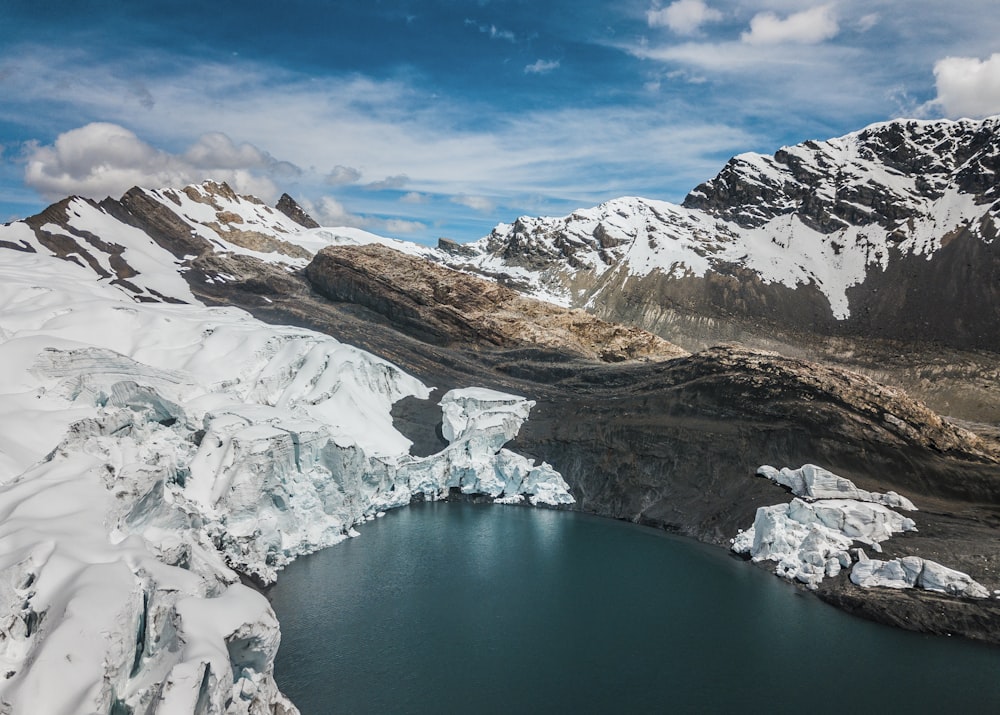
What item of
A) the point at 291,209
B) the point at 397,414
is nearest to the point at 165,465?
the point at 397,414

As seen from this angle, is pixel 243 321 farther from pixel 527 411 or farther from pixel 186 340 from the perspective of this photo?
pixel 527 411

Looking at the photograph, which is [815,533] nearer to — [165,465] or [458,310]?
[165,465]

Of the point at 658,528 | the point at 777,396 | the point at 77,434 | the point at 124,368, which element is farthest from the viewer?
the point at 777,396

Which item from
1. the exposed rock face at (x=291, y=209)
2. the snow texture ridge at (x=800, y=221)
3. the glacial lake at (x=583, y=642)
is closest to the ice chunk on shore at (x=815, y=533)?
the glacial lake at (x=583, y=642)

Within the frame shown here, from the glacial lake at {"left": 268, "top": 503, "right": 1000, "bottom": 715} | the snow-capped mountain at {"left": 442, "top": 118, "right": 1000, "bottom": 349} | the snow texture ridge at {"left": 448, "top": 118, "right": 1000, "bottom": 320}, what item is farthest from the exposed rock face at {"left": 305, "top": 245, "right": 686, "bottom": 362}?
the snow texture ridge at {"left": 448, "top": 118, "right": 1000, "bottom": 320}

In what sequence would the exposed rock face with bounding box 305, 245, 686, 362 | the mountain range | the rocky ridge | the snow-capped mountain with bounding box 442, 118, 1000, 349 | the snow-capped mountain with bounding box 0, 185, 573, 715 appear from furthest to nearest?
1. the snow-capped mountain with bounding box 442, 118, 1000, 349
2. the exposed rock face with bounding box 305, 245, 686, 362
3. the rocky ridge
4. the mountain range
5. the snow-capped mountain with bounding box 0, 185, 573, 715

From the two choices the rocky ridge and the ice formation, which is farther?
the rocky ridge

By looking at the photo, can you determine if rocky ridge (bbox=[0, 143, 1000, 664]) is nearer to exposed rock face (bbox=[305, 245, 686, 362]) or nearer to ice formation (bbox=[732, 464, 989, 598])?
exposed rock face (bbox=[305, 245, 686, 362])

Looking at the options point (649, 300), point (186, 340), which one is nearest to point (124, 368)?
point (186, 340)
